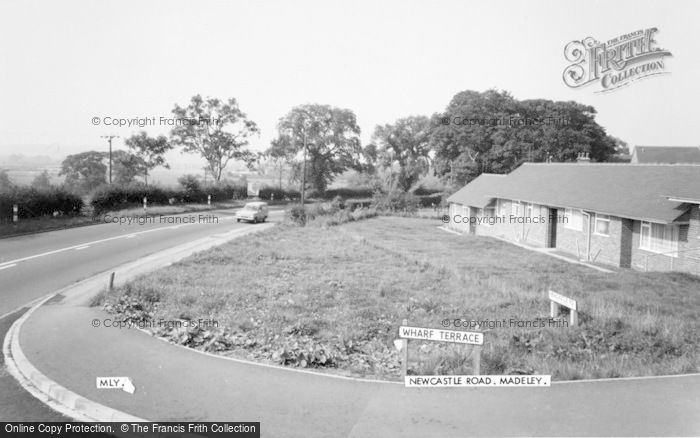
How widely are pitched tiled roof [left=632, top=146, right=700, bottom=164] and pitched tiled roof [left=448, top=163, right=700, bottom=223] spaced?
34352mm

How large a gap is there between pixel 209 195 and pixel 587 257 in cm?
3383

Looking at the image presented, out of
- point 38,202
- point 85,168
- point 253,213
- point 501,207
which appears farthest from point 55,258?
point 85,168

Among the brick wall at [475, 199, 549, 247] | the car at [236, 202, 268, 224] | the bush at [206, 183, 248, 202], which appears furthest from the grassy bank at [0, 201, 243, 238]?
the brick wall at [475, 199, 549, 247]

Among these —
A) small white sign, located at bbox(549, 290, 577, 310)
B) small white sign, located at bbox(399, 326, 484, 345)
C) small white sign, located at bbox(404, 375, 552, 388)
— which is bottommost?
small white sign, located at bbox(404, 375, 552, 388)

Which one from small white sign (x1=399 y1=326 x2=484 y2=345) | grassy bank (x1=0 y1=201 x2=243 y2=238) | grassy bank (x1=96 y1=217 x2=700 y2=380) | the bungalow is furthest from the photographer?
grassy bank (x1=0 y1=201 x2=243 y2=238)

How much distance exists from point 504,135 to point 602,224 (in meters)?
38.0

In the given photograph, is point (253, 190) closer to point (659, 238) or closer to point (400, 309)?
point (659, 238)

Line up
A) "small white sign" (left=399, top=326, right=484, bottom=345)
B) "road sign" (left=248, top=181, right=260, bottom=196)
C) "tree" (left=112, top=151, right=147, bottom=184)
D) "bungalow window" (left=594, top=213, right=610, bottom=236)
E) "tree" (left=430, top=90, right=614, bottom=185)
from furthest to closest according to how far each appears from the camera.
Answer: "tree" (left=430, top=90, right=614, bottom=185), "road sign" (left=248, top=181, right=260, bottom=196), "tree" (left=112, top=151, right=147, bottom=184), "bungalow window" (left=594, top=213, right=610, bottom=236), "small white sign" (left=399, top=326, right=484, bottom=345)

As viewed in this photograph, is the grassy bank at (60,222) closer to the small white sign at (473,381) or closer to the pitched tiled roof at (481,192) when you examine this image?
the small white sign at (473,381)

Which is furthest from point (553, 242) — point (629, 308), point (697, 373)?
point (697, 373)

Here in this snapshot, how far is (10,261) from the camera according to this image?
55.4 feet

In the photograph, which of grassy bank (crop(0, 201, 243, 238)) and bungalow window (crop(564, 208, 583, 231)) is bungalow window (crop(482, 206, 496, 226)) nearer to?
bungalow window (crop(564, 208, 583, 231))

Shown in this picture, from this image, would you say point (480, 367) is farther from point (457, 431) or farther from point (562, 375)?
point (457, 431)

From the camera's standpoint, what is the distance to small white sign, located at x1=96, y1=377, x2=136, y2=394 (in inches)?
276
